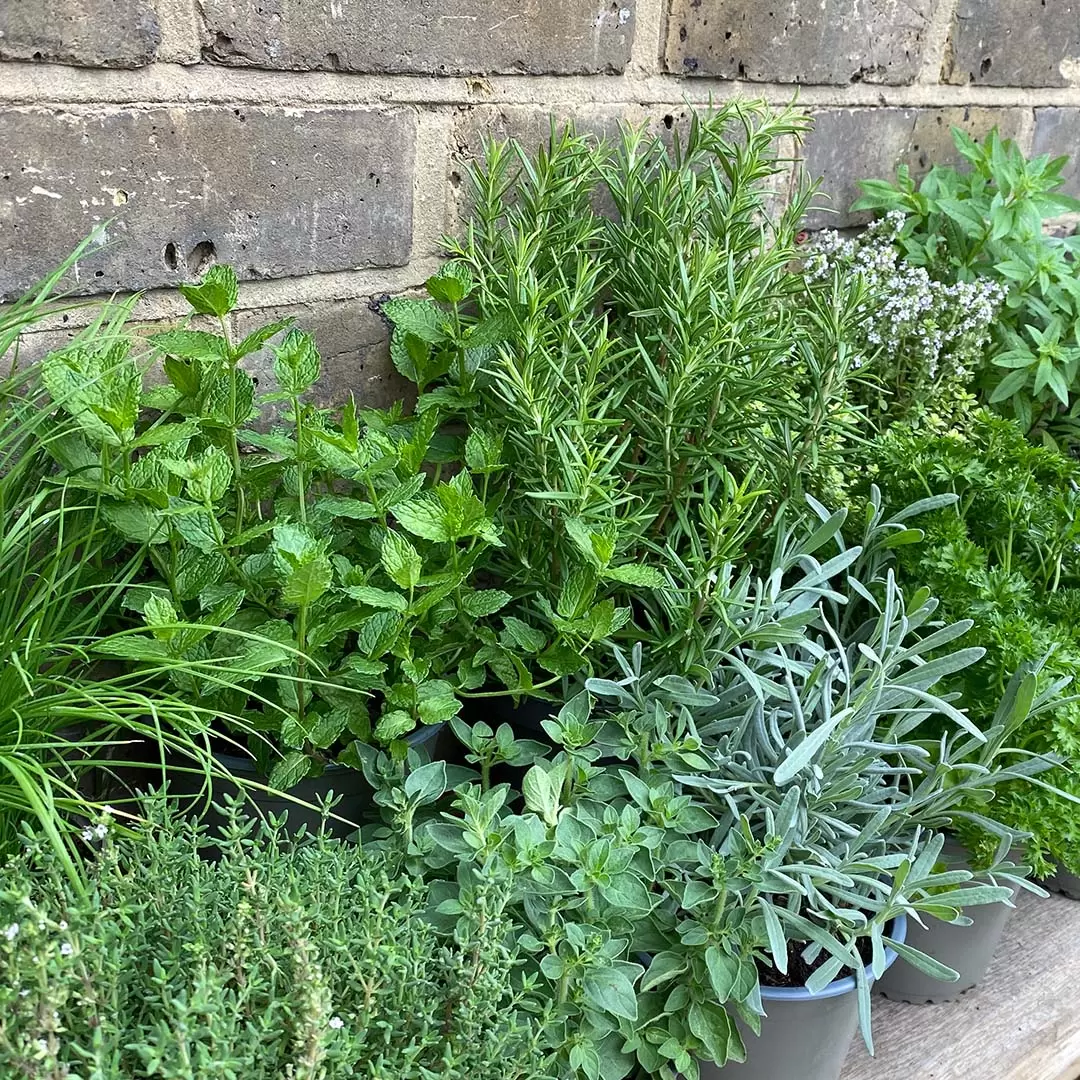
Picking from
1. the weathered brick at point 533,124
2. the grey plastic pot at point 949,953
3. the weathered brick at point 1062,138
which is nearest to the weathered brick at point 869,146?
the weathered brick at point 1062,138

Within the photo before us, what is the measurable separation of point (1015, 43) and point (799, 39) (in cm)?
56

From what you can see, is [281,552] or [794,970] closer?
[281,552]

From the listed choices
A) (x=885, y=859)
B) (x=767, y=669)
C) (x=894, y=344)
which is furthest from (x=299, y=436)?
(x=894, y=344)

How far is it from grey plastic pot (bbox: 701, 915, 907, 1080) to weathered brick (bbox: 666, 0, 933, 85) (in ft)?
3.41

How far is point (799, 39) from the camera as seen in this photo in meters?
1.37

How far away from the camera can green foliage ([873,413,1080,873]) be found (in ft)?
3.13

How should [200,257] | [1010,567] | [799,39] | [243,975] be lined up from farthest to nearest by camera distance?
[799,39] < [1010,567] < [200,257] < [243,975]

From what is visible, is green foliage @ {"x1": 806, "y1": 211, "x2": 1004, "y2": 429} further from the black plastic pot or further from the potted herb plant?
the black plastic pot

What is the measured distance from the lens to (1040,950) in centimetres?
113

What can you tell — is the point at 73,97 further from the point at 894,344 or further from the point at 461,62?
the point at 894,344

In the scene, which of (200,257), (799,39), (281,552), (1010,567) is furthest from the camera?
(799,39)

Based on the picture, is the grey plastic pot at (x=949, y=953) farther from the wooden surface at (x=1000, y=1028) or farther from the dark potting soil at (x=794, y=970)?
the dark potting soil at (x=794, y=970)

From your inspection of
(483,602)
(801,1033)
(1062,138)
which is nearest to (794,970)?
(801,1033)

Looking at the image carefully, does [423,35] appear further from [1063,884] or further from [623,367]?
[1063,884]
